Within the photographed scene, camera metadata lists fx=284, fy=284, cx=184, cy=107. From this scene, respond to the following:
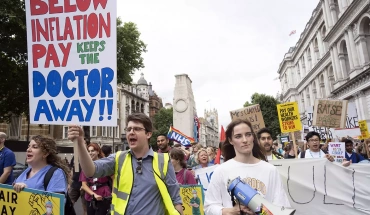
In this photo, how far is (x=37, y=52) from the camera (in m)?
3.14

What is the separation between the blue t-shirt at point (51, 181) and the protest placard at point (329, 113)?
763 centimetres

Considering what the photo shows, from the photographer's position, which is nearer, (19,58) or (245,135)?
(245,135)

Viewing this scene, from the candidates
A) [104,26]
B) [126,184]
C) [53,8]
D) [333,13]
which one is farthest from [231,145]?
[333,13]

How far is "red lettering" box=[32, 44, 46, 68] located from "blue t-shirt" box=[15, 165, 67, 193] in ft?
3.71

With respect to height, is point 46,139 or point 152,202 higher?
point 46,139

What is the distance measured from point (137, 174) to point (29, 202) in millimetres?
1418

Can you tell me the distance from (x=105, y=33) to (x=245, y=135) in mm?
1779

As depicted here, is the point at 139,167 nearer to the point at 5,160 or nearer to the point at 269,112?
the point at 5,160

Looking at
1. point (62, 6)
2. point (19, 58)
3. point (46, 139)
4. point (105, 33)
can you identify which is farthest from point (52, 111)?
point (19, 58)

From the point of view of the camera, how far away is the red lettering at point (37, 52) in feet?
10.2

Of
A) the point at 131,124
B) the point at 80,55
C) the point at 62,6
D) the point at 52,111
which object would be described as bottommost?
the point at 131,124

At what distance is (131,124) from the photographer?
8.12 feet

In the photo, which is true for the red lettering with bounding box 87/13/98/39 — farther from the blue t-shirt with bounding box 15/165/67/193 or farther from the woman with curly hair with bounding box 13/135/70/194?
the blue t-shirt with bounding box 15/165/67/193

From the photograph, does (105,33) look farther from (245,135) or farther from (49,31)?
(245,135)
